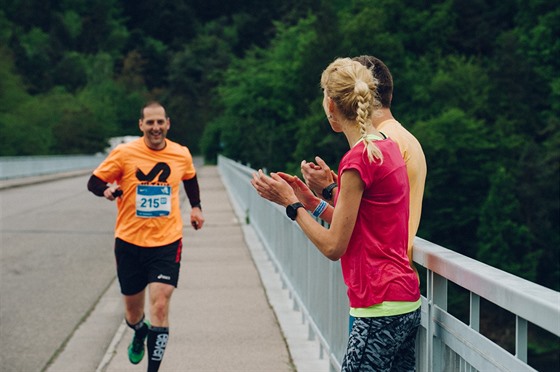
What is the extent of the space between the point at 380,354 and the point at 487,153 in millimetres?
61861

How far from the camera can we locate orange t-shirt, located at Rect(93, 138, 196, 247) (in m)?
6.71

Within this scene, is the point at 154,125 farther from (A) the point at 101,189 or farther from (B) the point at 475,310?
(B) the point at 475,310

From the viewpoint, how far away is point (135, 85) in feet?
545

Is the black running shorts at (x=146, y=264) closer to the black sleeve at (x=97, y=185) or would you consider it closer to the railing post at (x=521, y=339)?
the black sleeve at (x=97, y=185)

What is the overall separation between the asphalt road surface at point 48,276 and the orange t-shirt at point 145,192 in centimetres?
129

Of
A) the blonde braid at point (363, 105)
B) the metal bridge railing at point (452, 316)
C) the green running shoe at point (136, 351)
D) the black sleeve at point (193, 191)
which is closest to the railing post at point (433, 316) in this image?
the metal bridge railing at point (452, 316)

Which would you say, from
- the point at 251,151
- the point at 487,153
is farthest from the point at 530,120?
the point at 251,151

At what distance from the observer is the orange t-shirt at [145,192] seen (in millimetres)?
6715

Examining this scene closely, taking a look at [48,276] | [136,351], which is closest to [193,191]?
[136,351]

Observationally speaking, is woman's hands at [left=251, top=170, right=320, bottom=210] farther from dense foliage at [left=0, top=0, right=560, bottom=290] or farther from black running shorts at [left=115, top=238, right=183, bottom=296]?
dense foliage at [left=0, top=0, right=560, bottom=290]

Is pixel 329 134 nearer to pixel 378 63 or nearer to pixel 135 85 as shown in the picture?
pixel 378 63

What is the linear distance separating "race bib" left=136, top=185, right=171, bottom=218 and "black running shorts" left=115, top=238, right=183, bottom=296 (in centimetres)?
23

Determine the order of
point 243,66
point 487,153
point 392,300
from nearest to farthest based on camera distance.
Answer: point 392,300 < point 487,153 < point 243,66

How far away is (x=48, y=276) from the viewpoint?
41.1 feet
